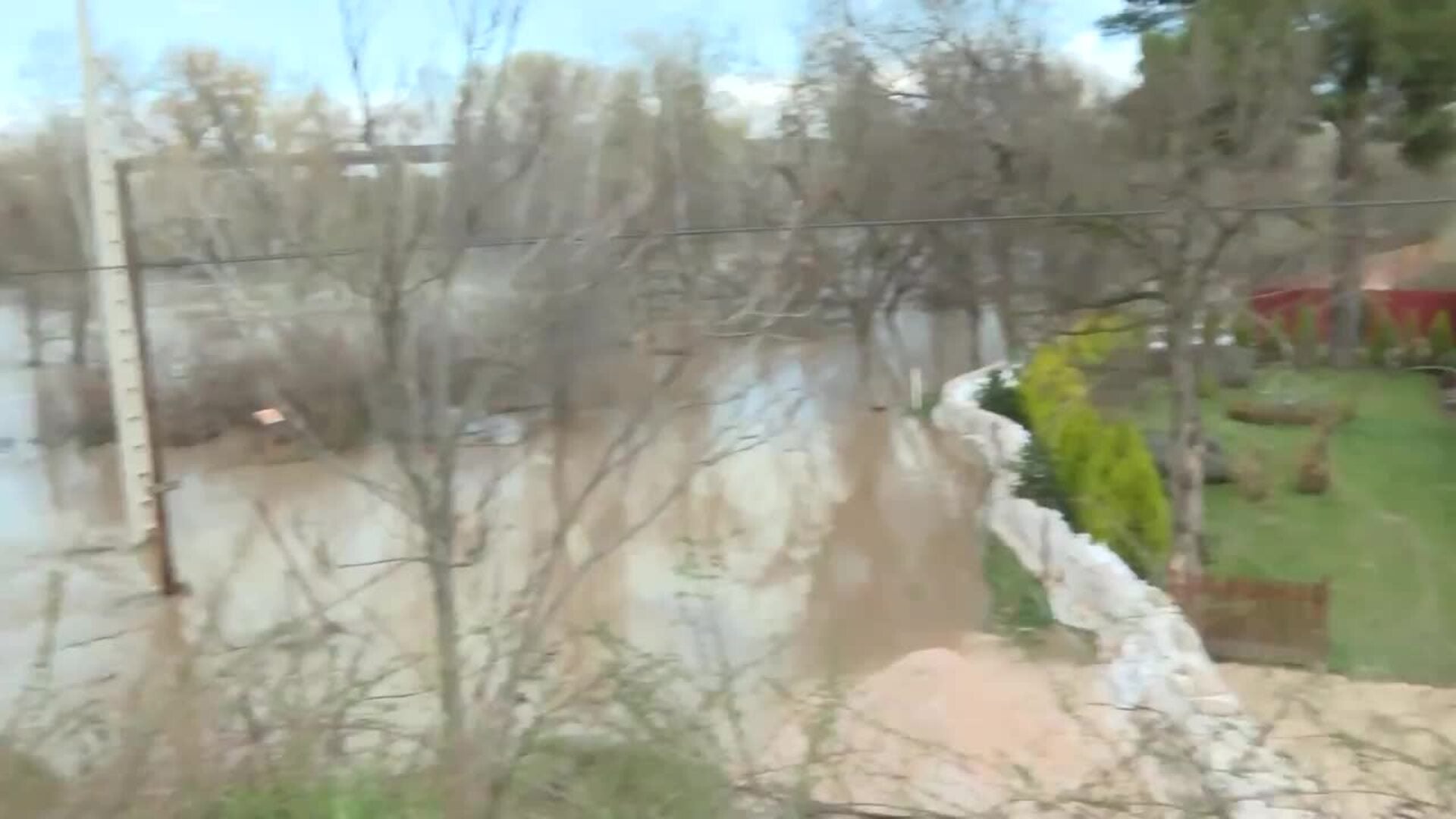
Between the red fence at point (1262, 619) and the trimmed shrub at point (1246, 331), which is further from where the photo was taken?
the trimmed shrub at point (1246, 331)

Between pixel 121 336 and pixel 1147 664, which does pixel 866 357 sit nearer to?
pixel 121 336

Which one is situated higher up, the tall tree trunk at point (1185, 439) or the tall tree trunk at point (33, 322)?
the tall tree trunk at point (33, 322)

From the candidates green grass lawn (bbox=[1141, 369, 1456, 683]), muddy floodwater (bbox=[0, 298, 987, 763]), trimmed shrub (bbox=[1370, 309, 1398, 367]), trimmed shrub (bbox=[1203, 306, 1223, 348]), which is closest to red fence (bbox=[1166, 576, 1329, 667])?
green grass lawn (bbox=[1141, 369, 1456, 683])

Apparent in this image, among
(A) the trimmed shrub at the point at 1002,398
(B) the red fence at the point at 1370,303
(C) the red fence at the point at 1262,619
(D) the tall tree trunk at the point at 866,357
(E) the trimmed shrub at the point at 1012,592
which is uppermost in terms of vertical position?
(B) the red fence at the point at 1370,303

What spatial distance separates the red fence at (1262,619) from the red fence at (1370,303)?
52.8 inches

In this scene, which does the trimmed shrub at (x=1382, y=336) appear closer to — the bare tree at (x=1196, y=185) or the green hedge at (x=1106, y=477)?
the bare tree at (x=1196, y=185)

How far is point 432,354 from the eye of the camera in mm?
2588

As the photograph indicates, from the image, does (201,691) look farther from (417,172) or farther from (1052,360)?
(1052,360)

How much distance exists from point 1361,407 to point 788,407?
2.58 meters

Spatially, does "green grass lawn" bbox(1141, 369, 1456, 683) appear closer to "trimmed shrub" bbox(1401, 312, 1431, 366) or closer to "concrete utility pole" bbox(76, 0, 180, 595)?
"trimmed shrub" bbox(1401, 312, 1431, 366)

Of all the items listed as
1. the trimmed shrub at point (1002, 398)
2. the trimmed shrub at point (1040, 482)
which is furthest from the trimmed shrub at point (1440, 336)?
the trimmed shrub at point (1002, 398)

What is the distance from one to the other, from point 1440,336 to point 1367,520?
104 cm

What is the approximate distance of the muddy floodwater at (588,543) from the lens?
2.67 m

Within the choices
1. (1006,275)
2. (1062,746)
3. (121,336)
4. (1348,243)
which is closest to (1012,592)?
(1348,243)
